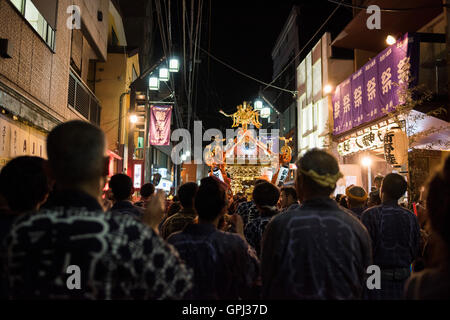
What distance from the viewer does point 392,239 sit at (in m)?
4.42

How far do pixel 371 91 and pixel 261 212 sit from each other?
11.6 meters

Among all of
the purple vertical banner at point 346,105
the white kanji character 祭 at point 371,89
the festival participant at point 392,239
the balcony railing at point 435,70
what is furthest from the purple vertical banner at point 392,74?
the festival participant at point 392,239

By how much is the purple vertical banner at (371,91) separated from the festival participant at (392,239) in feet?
32.9

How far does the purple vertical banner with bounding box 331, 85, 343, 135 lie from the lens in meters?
17.9

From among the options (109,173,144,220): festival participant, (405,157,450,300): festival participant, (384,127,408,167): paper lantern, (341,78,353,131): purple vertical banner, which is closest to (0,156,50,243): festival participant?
(405,157,450,300): festival participant

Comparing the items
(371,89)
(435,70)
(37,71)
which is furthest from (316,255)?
(371,89)

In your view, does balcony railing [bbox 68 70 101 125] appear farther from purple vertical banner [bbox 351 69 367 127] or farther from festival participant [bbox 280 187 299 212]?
purple vertical banner [bbox 351 69 367 127]

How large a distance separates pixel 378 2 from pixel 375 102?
15.3 ft

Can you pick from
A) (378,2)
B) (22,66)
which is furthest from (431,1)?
(22,66)

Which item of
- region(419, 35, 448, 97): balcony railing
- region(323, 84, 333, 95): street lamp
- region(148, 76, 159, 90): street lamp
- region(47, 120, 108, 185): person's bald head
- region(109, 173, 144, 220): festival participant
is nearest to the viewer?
region(47, 120, 108, 185): person's bald head

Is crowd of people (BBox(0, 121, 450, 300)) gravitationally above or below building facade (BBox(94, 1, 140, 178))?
below

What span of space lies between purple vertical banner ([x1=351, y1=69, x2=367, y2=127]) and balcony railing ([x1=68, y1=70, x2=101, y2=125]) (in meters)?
12.2

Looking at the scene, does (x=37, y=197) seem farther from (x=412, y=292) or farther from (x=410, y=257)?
(x=410, y=257)

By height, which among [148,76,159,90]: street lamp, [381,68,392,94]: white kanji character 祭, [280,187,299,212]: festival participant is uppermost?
[148,76,159,90]: street lamp
